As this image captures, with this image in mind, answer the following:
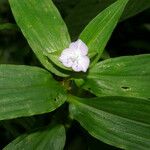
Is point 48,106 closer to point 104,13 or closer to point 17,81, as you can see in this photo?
point 17,81

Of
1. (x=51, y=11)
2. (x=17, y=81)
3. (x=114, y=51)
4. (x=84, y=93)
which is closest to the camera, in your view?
(x=17, y=81)

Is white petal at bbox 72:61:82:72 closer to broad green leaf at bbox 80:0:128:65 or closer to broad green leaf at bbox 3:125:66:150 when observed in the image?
broad green leaf at bbox 80:0:128:65

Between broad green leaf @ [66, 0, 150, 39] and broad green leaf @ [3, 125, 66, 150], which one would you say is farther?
broad green leaf @ [66, 0, 150, 39]

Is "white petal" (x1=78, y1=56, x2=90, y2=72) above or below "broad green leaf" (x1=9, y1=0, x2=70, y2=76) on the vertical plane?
below

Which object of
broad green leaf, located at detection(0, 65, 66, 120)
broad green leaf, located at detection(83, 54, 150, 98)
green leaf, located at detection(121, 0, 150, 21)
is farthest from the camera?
green leaf, located at detection(121, 0, 150, 21)

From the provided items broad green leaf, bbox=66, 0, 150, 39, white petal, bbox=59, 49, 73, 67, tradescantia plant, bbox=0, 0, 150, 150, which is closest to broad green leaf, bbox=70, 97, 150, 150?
tradescantia plant, bbox=0, 0, 150, 150

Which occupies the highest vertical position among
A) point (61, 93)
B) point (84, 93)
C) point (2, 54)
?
point (61, 93)

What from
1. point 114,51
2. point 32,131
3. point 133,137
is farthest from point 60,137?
point 114,51

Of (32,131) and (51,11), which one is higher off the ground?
(51,11)
